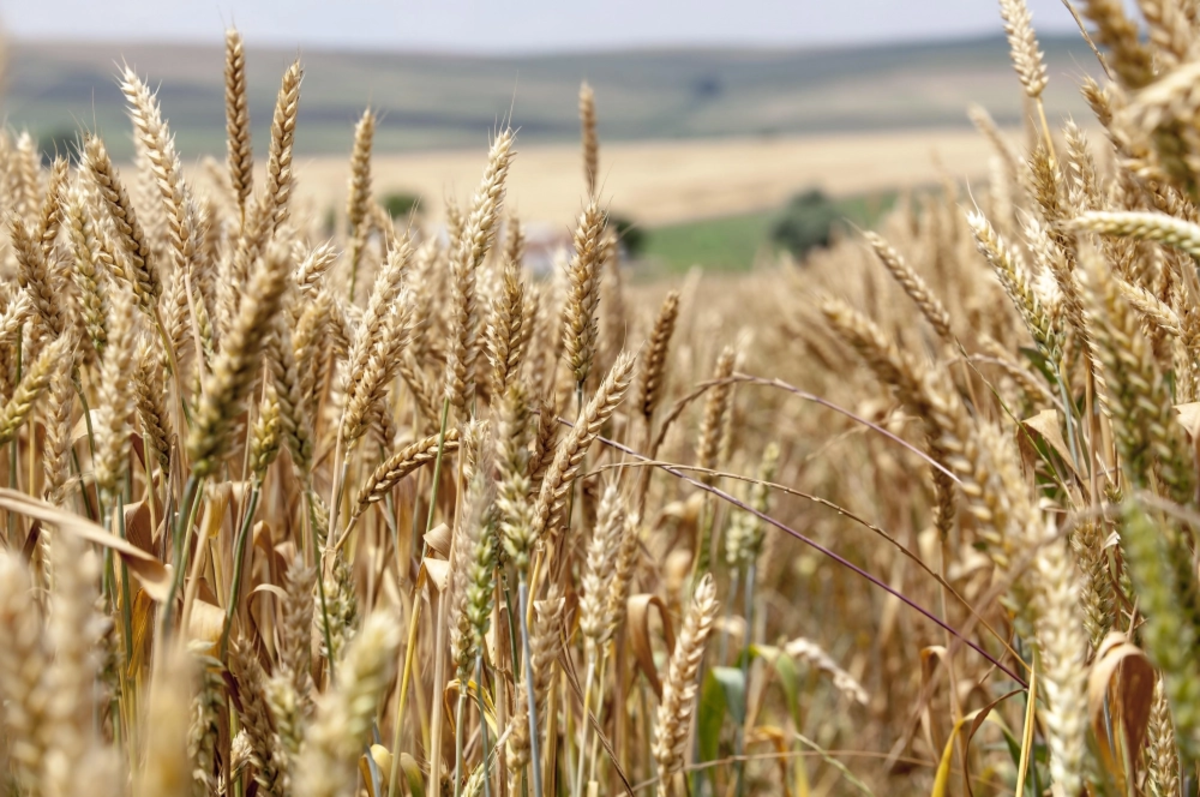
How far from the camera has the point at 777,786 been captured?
9.69ft

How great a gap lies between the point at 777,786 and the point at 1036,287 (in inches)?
85.6

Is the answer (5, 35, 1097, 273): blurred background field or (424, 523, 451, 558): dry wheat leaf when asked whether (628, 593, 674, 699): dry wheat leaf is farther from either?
(5, 35, 1097, 273): blurred background field

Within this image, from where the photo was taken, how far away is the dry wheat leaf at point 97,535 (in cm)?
88

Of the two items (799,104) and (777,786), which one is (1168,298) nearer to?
(777,786)

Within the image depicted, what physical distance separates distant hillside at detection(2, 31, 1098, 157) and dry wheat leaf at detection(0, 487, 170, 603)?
98994mm

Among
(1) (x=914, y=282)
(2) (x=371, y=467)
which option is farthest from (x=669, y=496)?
(1) (x=914, y=282)

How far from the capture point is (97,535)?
2.90 ft

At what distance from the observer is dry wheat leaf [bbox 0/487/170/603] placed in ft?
2.89

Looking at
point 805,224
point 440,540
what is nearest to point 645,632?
point 440,540

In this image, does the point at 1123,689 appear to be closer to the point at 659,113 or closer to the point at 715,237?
the point at 715,237

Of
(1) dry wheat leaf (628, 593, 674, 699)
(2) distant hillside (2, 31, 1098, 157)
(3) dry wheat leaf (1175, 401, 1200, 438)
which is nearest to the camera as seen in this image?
(3) dry wheat leaf (1175, 401, 1200, 438)

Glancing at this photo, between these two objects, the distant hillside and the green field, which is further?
the distant hillside

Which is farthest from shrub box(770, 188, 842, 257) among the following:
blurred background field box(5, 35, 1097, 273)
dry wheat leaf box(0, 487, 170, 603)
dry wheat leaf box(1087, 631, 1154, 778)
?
dry wheat leaf box(0, 487, 170, 603)

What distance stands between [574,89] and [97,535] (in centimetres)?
15331
